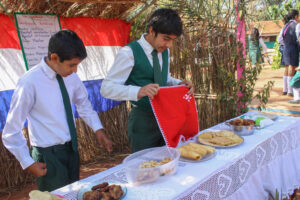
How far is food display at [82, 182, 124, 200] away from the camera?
3.85ft

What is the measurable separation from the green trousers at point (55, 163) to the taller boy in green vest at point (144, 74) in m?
0.50

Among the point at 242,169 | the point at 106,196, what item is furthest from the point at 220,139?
the point at 106,196

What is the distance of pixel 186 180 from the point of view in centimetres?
139

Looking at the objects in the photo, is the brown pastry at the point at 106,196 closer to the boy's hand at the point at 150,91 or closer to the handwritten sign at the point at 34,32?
the boy's hand at the point at 150,91

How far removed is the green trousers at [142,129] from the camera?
2061mm

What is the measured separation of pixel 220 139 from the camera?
188 centimetres

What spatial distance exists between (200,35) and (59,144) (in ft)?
8.92

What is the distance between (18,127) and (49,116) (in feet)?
0.64

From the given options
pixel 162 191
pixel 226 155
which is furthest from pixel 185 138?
pixel 162 191

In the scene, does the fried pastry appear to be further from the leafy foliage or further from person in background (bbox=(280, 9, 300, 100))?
person in background (bbox=(280, 9, 300, 100))

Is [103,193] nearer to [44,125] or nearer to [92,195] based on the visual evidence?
[92,195]

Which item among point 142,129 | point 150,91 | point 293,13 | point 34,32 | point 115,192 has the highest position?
point 293,13

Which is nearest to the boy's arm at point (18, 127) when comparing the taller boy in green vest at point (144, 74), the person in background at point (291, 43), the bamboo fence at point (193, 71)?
the taller boy in green vest at point (144, 74)

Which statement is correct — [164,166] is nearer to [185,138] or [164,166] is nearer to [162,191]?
[162,191]
